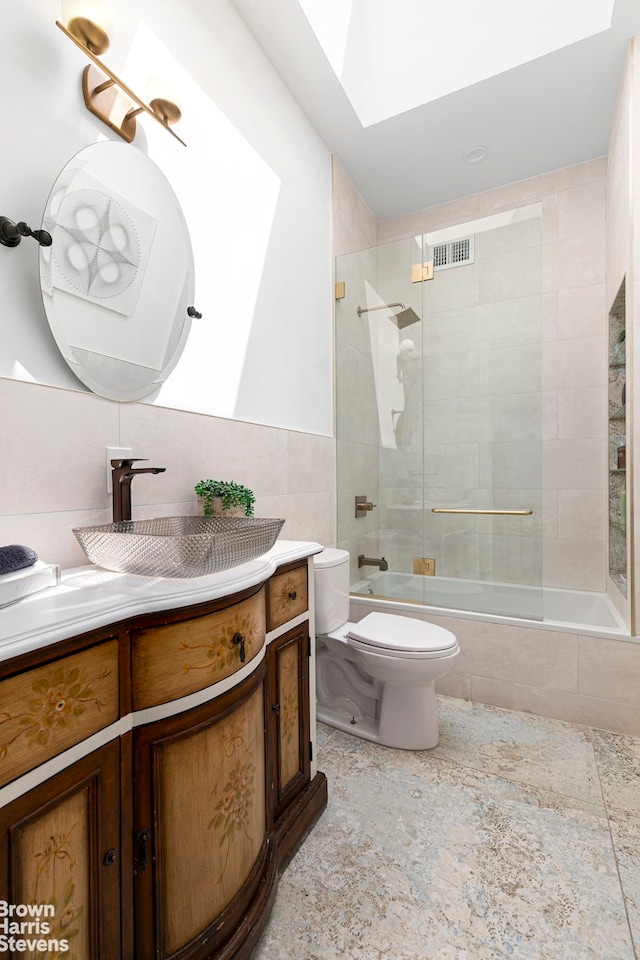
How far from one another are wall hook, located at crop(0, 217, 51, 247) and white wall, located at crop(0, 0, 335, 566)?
0.03 meters

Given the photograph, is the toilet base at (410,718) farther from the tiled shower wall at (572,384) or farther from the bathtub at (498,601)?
the tiled shower wall at (572,384)

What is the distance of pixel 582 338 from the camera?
2715mm

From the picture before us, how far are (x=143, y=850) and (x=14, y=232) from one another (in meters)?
1.26

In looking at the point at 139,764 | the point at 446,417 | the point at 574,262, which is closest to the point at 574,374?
the point at 574,262

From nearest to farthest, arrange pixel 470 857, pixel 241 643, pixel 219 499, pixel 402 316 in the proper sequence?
pixel 241 643
pixel 470 857
pixel 219 499
pixel 402 316

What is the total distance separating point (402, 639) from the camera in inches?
69.9

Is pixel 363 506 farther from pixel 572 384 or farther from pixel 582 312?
A: pixel 582 312

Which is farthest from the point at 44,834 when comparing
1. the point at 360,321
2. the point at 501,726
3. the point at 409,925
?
the point at 360,321

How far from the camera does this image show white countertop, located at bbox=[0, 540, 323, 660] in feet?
2.13

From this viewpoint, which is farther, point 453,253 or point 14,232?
point 453,253

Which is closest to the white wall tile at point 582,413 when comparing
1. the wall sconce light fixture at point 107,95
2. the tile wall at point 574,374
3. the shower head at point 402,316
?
the tile wall at point 574,374

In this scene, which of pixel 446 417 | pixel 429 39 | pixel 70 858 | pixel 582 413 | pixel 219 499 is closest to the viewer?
pixel 70 858

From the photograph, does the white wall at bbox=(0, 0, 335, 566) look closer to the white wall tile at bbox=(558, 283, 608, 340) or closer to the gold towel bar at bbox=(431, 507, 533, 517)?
the gold towel bar at bbox=(431, 507, 533, 517)

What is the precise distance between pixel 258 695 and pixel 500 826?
939 mm
